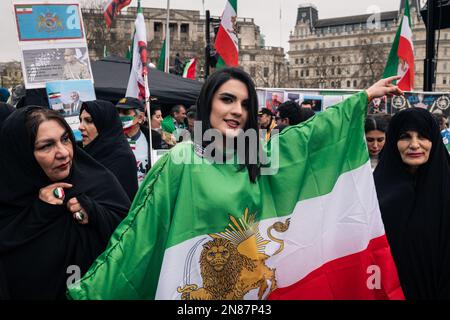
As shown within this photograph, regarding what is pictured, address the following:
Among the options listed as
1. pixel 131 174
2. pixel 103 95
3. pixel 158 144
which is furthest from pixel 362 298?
pixel 103 95

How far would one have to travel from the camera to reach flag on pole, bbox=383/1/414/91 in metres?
6.79

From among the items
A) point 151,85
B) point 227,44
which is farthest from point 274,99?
point 151,85

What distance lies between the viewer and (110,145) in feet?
14.2

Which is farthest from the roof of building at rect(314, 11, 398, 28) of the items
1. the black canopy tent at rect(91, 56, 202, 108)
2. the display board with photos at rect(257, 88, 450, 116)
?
the display board with photos at rect(257, 88, 450, 116)

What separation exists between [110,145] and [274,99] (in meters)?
5.96

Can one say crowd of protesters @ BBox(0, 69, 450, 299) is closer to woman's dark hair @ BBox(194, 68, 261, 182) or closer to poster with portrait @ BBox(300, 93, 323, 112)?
woman's dark hair @ BBox(194, 68, 261, 182)

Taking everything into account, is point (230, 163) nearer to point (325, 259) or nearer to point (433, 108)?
point (325, 259)

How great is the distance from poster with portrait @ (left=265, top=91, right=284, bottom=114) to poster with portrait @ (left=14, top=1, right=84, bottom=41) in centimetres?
489

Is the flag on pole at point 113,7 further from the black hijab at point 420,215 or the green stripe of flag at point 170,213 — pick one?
the green stripe of flag at point 170,213

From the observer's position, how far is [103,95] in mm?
9844

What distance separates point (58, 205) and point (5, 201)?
0.23m

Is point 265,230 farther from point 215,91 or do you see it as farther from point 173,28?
point 173,28

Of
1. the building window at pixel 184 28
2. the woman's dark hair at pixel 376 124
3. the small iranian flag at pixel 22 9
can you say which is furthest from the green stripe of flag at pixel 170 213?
the building window at pixel 184 28

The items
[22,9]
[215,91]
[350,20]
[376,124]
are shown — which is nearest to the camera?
[215,91]
